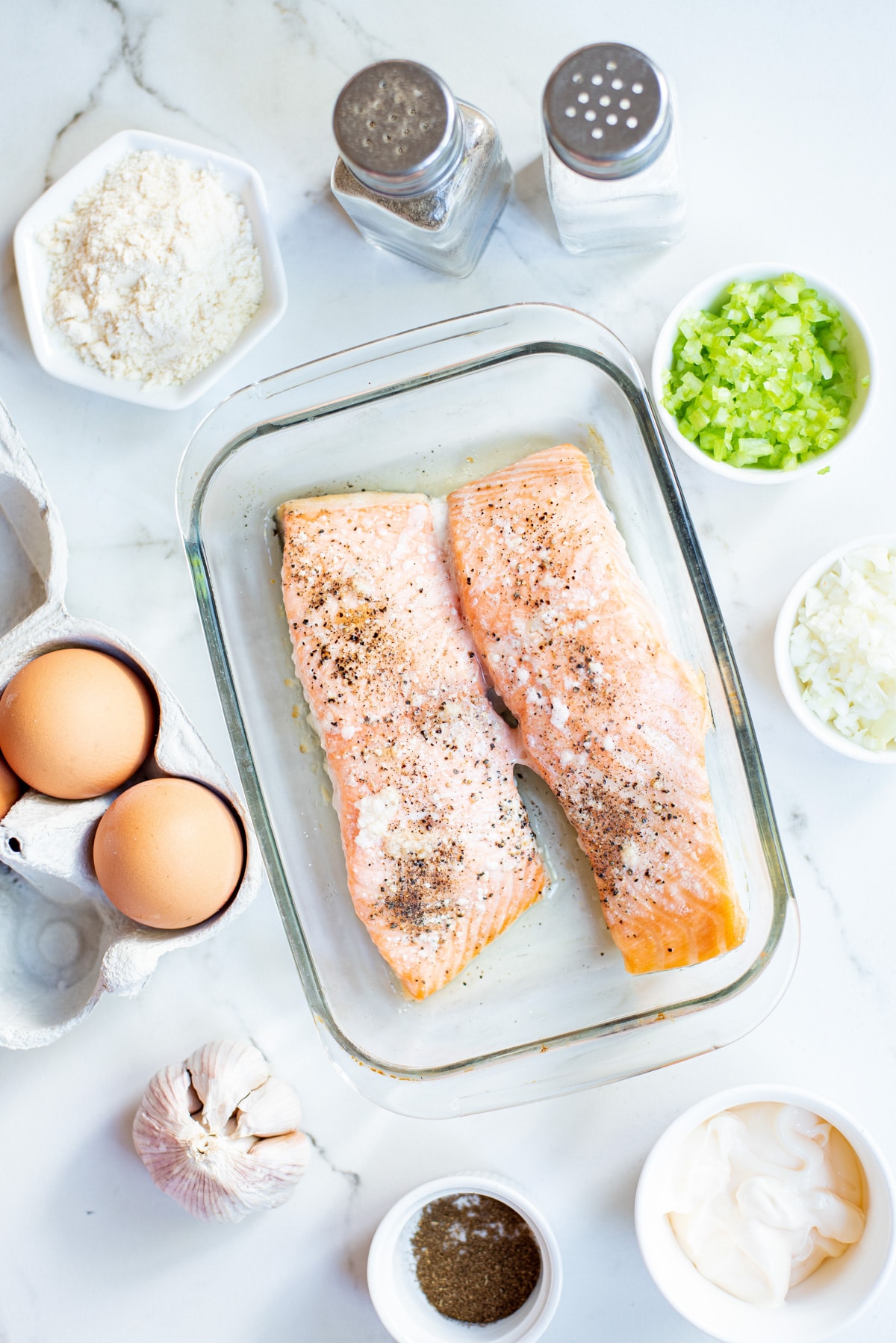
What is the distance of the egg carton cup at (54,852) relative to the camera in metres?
1.26

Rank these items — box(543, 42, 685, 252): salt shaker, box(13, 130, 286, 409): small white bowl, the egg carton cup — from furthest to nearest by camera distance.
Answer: box(13, 130, 286, 409): small white bowl
the egg carton cup
box(543, 42, 685, 252): salt shaker

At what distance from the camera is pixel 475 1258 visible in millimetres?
1425

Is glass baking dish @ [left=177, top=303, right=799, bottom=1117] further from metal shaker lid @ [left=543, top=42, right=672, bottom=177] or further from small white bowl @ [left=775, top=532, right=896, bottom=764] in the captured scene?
metal shaker lid @ [left=543, top=42, right=672, bottom=177]

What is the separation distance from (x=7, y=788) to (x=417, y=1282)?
3.09 feet

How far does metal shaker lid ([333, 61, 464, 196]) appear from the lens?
1164 mm

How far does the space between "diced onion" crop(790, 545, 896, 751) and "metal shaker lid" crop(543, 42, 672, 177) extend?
60 centimetres

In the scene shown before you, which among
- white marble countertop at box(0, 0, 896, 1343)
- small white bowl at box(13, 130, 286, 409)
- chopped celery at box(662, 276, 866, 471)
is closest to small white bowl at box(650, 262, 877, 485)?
chopped celery at box(662, 276, 866, 471)

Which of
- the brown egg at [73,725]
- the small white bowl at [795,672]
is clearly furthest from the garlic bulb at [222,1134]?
the small white bowl at [795,672]

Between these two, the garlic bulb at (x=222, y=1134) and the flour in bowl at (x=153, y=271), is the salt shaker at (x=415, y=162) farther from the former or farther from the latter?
the garlic bulb at (x=222, y=1134)

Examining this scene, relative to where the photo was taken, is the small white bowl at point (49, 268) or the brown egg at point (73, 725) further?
the small white bowl at point (49, 268)

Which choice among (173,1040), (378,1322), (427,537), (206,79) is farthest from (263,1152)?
(206,79)

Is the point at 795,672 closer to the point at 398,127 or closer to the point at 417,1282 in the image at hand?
the point at 398,127

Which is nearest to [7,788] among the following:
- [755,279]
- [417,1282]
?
[417,1282]

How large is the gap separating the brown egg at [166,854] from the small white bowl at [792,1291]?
2.30ft
